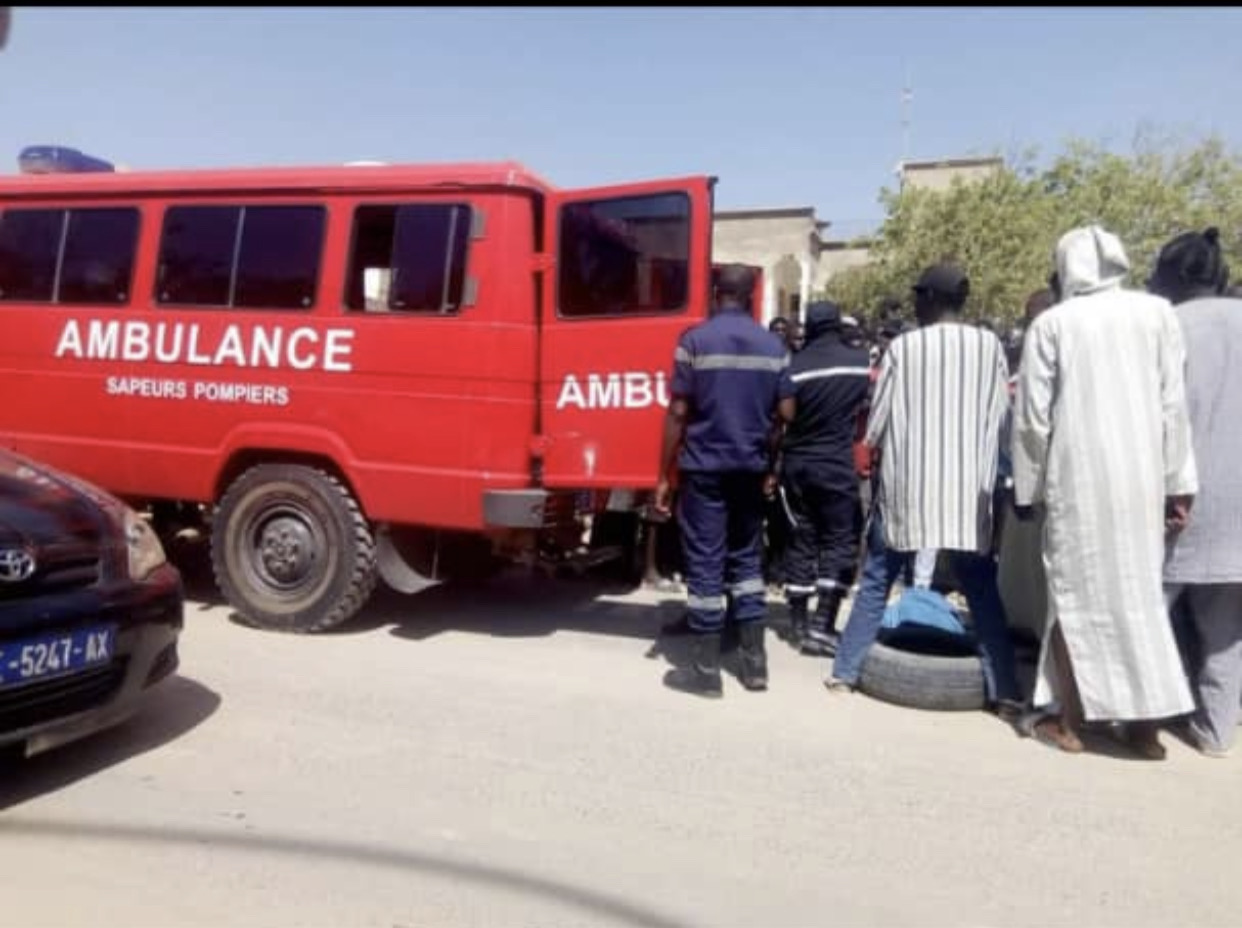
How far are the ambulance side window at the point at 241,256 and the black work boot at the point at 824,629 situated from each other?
10.6 ft

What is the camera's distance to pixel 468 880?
2.82m

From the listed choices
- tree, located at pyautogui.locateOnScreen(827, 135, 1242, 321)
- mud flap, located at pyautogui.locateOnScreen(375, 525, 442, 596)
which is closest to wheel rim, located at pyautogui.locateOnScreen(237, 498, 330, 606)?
mud flap, located at pyautogui.locateOnScreen(375, 525, 442, 596)

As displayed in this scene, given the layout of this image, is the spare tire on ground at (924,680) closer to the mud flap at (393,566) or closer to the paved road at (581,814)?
the paved road at (581,814)

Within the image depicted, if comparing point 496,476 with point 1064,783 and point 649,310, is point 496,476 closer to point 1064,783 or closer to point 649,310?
point 649,310

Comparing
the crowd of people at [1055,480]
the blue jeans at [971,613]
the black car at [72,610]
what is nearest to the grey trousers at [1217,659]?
the crowd of people at [1055,480]

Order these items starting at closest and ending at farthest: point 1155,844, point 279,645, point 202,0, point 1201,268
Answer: point 202,0 → point 1155,844 → point 1201,268 → point 279,645

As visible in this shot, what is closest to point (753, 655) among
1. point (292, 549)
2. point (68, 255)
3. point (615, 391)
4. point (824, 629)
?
point (824, 629)

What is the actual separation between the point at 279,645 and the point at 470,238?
235 centimetres

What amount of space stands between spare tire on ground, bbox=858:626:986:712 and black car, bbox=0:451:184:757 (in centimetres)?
302

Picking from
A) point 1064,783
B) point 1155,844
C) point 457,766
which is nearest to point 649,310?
point 457,766

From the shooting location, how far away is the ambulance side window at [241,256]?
5152 mm

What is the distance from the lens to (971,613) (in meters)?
4.43

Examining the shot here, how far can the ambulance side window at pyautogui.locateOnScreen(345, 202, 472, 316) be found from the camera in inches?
193

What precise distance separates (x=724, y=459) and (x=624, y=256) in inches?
46.5
